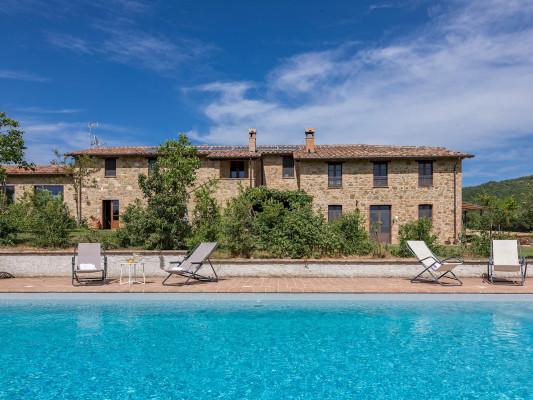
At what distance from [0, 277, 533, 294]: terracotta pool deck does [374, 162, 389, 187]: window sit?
41.1 ft

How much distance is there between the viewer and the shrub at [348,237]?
1114 centimetres

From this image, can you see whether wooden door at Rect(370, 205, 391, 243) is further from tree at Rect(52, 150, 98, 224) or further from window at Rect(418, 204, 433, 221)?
tree at Rect(52, 150, 98, 224)

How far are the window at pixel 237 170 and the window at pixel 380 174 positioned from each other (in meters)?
7.82

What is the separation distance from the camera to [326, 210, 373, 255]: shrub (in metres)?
11.1

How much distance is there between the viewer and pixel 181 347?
Answer: 5.80 m

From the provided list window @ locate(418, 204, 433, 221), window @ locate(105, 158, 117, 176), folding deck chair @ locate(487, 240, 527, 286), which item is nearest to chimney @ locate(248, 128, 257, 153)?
window @ locate(105, 158, 117, 176)

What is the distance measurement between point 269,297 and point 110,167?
19.9 metres

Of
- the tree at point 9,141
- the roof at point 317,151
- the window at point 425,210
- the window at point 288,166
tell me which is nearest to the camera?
the tree at point 9,141

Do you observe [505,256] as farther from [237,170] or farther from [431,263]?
[237,170]

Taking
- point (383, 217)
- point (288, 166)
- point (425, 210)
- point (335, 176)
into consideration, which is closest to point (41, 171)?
point (288, 166)

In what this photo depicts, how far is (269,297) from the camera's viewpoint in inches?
328

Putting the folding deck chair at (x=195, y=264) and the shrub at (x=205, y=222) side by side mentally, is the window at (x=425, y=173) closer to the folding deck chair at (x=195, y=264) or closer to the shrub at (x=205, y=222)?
the shrub at (x=205, y=222)

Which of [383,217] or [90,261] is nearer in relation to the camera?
[90,261]

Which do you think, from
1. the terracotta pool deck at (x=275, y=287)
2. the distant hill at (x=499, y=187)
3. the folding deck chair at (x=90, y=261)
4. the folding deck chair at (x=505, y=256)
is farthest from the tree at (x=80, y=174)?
the distant hill at (x=499, y=187)
